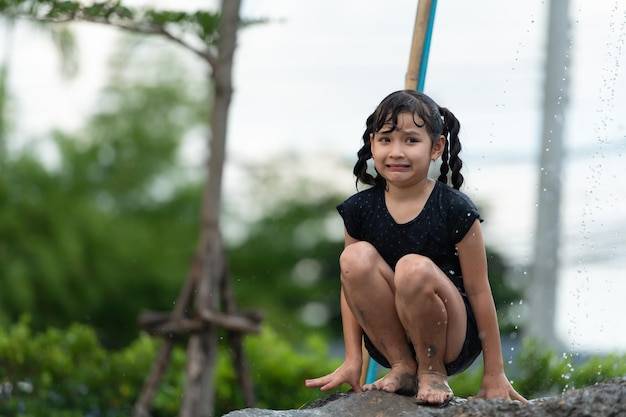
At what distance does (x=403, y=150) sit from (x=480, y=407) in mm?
772

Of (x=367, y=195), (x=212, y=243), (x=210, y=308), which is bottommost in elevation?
(x=210, y=308)

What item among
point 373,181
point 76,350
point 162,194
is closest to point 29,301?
point 162,194

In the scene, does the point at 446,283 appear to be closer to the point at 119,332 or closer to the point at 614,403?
the point at 614,403

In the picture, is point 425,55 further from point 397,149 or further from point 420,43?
point 397,149

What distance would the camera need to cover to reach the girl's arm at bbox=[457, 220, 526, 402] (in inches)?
131

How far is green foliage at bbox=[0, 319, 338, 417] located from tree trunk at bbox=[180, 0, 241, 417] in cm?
53

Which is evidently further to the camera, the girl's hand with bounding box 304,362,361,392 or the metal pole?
the metal pole

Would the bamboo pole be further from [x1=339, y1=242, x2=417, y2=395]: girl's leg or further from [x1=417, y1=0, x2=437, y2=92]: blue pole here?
[x1=339, y1=242, x2=417, y2=395]: girl's leg

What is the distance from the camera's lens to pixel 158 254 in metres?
15.1

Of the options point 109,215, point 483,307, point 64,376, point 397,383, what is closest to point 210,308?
point 64,376

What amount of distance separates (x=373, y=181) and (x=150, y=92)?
13953 millimetres

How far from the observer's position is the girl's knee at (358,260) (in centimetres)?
Result: 329

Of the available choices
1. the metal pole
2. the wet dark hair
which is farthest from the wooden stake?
the metal pole

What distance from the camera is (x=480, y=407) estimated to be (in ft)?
10.2
